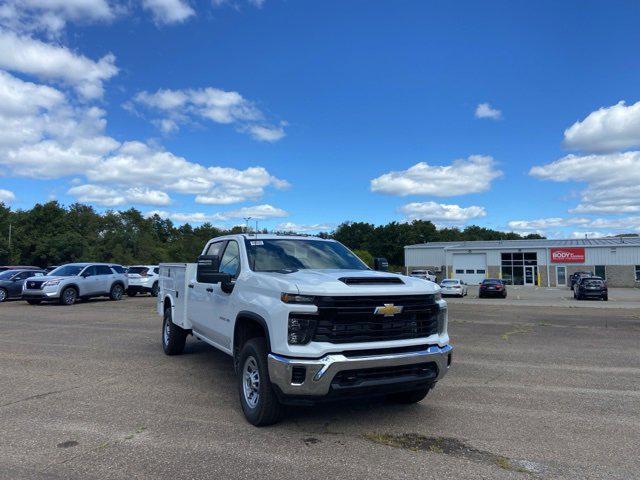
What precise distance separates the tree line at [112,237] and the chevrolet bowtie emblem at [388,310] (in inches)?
1585

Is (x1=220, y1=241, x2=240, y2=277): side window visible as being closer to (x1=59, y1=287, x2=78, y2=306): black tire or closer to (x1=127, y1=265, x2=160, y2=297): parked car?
(x1=59, y1=287, x2=78, y2=306): black tire

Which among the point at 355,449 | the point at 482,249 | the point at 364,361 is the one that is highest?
the point at 482,249

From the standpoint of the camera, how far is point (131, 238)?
77812 mm

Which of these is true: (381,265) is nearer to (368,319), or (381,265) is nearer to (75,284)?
(368,319)

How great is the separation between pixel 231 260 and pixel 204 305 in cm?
85

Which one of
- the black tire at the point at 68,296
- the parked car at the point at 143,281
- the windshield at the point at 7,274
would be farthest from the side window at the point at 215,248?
the windshield at the point at 7,274

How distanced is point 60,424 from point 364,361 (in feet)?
10.7

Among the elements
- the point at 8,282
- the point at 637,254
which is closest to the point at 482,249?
the point at 637,254

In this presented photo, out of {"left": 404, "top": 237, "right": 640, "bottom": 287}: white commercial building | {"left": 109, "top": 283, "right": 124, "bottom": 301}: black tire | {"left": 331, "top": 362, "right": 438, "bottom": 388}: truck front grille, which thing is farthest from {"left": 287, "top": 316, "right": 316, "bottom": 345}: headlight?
{"left": 404, "top": 237, "right": 640, "bottom": 287}: white commercial building

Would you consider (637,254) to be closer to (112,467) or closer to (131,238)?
(112,467)

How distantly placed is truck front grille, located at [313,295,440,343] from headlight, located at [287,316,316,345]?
0.06 meters

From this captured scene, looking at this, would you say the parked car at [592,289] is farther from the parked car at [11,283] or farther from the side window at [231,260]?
the parked car at [11,283]

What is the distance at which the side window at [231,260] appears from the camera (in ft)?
20.1

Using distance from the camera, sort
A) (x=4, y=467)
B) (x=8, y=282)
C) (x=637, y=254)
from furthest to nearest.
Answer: (x=637, y=254)
(x=8, y=282)
(x=4, y=467)
